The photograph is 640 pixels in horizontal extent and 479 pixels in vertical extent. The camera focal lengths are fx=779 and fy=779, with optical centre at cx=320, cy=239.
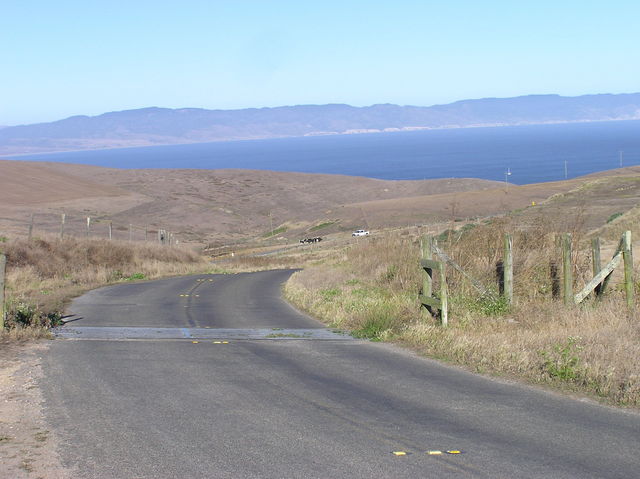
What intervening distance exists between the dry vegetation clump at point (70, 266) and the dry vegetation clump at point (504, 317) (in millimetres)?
6588

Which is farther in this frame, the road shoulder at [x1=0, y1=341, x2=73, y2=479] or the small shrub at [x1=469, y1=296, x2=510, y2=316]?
the small shrub at [x1=469, y1=296, x2=510, y2=316]

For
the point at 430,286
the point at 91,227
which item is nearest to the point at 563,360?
the point at 430,286

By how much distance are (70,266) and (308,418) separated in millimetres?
24584

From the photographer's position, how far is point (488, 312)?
13.8 meters

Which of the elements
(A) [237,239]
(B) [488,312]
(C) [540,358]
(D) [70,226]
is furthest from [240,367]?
(A) [237,239]

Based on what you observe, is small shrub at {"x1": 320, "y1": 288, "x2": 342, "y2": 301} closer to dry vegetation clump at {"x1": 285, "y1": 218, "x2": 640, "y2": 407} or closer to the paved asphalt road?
dry vegetation clump at {"x1": 285, "y1": 218, "x2": 640, "y2": 407}

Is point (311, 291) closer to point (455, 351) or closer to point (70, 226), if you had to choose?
point (455, 351)

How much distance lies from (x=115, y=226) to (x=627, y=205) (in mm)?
47022

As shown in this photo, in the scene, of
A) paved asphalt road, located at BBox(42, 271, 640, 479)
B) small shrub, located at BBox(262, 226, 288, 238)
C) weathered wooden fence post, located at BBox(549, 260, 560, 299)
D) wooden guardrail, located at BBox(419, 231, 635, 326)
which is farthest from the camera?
small shrub, located at BBox(262, 226, 288, 238)

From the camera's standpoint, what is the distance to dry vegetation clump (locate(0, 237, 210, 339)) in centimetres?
2253

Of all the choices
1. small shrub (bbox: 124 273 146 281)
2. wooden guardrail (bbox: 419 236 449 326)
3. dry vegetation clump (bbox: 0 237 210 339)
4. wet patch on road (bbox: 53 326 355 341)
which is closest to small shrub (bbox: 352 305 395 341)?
wet patch on road (bbox: 53 326 355 341)

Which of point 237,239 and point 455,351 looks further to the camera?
point 237,239

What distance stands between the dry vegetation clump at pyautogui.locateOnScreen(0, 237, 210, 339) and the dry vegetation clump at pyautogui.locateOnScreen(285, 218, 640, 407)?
6588 millimetres

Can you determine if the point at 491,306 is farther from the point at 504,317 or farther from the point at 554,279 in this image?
the point at 554,279
